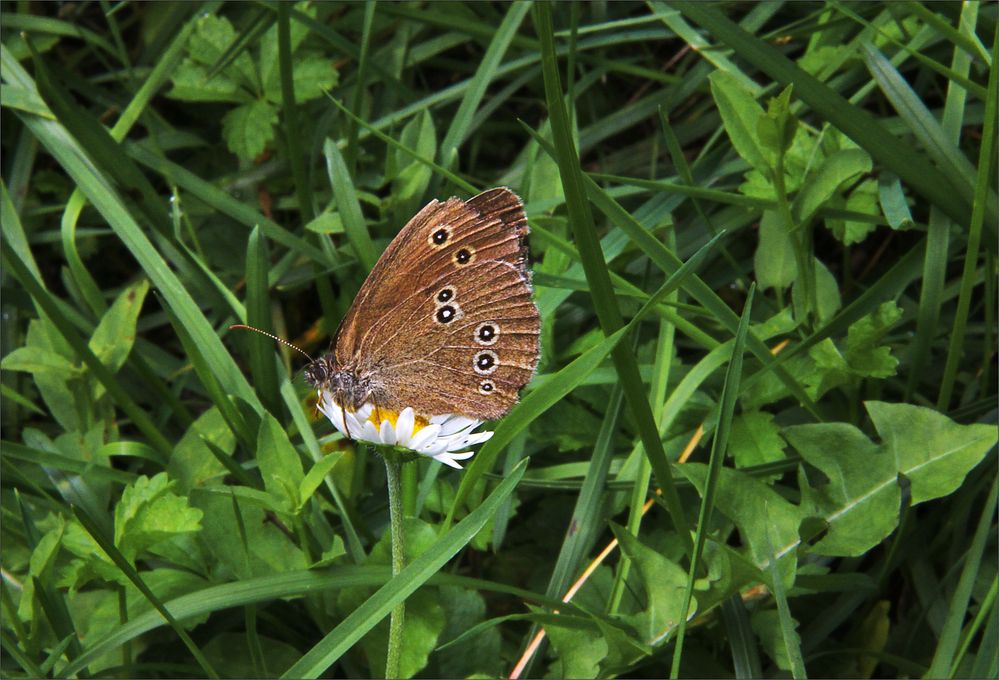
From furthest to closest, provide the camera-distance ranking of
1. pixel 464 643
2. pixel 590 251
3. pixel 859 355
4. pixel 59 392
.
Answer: pixel 59 392 < pixel 859 355 < pixel 464 643 < pixel 590 251

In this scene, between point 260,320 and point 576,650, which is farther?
point 260,320

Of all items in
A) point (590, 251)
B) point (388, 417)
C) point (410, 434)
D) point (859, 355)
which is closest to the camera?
point (590, 251)

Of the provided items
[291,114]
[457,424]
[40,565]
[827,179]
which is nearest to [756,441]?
[827,179]

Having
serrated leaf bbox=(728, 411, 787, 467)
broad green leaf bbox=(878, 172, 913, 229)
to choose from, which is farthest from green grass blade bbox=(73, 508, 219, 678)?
broad green leaf bbox=(878, 172, 913, 229)

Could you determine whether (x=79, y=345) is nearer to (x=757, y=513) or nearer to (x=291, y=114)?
(x=291, y=114)

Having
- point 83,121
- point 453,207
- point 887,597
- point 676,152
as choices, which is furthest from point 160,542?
point 887,597

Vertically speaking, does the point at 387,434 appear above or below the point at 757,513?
above

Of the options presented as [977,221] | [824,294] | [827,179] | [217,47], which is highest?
[217,47]

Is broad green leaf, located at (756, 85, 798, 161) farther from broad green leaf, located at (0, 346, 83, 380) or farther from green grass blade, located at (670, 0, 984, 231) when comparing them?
broad green leaf, located at (0, 346, 83, 380)
